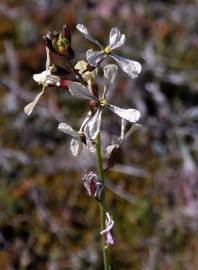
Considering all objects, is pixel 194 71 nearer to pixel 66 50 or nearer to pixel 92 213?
pixel 92 213

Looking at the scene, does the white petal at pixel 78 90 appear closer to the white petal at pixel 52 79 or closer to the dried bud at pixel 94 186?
the white petal at pixel 52 79

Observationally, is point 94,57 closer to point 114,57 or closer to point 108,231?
point 114,57

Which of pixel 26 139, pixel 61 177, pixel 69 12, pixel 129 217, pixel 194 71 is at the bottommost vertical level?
pixel 129 217

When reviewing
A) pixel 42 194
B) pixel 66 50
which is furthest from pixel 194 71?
pixel 66 50

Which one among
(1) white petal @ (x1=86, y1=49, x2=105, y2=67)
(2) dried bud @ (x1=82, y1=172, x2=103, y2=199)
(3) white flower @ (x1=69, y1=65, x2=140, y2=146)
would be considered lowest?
(2) dried bud @ (x1=82, y1=172, x2=103, y2=199)

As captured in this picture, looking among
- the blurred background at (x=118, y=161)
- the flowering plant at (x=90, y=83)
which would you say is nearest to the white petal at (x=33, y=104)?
the flowering plant at (x=90, y=83)

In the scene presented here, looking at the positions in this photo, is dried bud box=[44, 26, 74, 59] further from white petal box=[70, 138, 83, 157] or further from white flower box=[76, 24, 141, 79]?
white petal box=[70, 138, 83, 157]

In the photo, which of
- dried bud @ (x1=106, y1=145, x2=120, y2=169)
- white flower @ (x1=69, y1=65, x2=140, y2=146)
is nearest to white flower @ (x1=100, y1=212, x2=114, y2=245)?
dried bud @ (x1=106, y1=145, x2=120, y2=169)

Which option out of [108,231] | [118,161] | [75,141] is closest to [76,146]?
[75,141]
